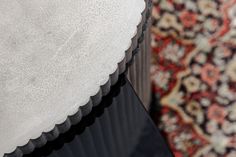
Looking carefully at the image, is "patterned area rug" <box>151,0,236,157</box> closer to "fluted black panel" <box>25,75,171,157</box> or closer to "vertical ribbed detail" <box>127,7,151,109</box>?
"vertical ribbed detail" <box>127,7,151,109</box>

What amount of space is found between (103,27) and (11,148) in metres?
0.25

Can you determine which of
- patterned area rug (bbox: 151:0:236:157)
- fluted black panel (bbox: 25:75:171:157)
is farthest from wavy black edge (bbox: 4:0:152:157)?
patterned area rug (bbox: 151:0:236:157)

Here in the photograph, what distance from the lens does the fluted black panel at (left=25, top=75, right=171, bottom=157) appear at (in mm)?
865

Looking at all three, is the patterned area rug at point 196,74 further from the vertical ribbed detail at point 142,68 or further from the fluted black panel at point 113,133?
the fluted black panel at point 113,133

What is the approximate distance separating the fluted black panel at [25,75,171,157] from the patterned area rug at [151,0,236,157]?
1.15 ft

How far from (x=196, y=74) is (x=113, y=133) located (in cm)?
49

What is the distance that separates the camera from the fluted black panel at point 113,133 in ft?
2.84

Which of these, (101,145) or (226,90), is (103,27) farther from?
(226,90)

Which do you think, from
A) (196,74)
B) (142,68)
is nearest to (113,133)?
(142,68)

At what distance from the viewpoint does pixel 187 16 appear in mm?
1467

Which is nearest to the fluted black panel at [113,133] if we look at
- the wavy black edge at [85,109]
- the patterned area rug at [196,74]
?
the wavy black edge at [85,109]

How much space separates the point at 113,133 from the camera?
966 millimetres

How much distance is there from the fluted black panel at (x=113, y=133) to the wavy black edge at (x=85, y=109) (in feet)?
0.12

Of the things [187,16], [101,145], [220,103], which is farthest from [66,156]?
[187,16]
